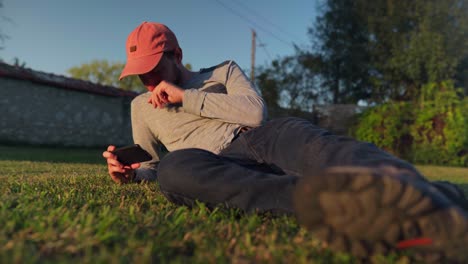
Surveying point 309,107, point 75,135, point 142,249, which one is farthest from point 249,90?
point 309,107

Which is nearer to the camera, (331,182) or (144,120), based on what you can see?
(331,182)

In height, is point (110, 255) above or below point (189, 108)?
below

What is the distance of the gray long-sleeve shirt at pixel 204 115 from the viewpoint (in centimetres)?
213

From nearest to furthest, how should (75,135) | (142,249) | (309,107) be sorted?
(142,249), (75,135), (309,107)

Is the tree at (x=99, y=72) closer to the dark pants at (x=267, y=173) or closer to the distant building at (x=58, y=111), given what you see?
the distant building at (x=58, y=111)

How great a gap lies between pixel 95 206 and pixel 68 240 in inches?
29.2

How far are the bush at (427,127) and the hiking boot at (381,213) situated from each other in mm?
12840

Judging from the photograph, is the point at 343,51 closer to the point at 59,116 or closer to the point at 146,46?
the point at 59,116

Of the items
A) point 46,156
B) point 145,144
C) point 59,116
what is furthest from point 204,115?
point 59,116

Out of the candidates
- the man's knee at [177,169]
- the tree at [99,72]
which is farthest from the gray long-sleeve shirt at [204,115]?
the tree at [99,72]

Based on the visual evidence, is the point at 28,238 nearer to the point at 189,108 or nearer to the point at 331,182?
the point at 331,182

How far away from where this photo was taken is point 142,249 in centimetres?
112

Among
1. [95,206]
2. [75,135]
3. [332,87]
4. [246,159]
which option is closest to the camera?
[95,206]

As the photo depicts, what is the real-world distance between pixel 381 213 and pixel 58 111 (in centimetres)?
1258
